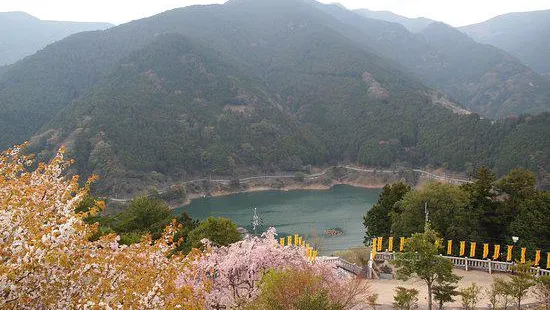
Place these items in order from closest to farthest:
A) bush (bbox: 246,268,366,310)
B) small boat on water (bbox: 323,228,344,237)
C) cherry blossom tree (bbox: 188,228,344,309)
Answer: bush (bbox: 246,268,366,310)
cherry blossom tree (bbox: 188,228,344,309)
small boat on water (bbox: 323,228,344,237)

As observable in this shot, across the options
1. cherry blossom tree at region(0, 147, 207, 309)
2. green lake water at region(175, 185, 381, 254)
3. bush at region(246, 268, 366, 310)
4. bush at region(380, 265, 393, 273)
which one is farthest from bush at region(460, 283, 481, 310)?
green lake water at region(175, 185, 381, 254)

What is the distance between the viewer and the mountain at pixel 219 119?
9125 cm

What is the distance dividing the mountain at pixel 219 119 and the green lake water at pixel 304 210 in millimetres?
13347

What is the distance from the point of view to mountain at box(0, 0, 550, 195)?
91250 millimetres

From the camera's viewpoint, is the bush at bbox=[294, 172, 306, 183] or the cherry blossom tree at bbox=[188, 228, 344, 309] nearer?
the cherry blossom tree at bbox=[188, 228, 344, 309]

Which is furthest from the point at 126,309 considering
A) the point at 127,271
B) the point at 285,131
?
the point at 285,131

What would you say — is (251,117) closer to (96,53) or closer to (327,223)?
(327,223)

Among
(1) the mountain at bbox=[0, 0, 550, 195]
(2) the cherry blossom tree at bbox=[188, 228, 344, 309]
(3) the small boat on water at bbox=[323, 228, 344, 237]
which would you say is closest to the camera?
(2) the cherry blossom tree at bbox=[188, 228, 344, 309]

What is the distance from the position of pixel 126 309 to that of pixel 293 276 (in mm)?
5687

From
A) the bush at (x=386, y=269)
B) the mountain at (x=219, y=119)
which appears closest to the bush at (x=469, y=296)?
the bush at (x=386, y=269)

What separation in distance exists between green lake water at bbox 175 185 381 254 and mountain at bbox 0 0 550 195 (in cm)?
1335

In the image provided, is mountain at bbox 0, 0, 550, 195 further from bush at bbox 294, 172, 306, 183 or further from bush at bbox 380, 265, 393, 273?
bush at bbox 380, 265, 393, 273

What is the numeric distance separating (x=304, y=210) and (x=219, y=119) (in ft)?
177

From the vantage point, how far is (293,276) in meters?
11.6
